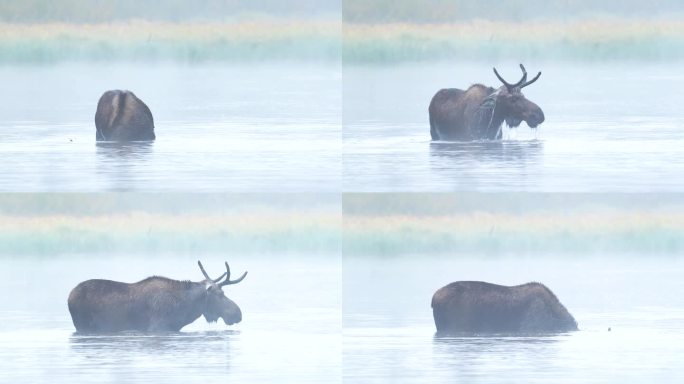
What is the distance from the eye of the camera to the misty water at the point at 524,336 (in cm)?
1484

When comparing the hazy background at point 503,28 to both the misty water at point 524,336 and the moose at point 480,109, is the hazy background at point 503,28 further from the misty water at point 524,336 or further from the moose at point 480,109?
the misty water at point 524,336

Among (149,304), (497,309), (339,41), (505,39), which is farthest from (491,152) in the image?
(149,304)

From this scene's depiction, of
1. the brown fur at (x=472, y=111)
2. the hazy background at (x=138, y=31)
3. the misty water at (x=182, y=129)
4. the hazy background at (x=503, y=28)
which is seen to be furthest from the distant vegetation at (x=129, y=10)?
the brown fur at (x=472, y=111)

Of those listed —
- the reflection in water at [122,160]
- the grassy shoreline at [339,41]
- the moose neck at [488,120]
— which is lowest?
the reflection in water at [122,160]

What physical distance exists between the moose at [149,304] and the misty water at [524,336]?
0.82 metres

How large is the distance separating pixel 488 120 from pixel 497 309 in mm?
1351

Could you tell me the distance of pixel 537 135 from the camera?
15.6 metres

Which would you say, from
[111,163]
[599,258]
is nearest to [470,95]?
[599,258]

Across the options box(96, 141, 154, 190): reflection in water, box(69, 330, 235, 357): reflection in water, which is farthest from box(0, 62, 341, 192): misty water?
box(69, 330, 235, 357): reflection in water

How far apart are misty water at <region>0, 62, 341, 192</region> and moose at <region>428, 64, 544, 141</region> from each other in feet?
2.17

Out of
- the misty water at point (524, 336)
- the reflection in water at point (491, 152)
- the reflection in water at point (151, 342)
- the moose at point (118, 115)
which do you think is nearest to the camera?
the misty water at point (524, 336)

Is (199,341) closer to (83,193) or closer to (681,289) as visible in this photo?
(83,193)

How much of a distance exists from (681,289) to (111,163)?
145 inches

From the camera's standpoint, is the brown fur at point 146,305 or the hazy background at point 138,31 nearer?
the brown fur at point 146,305
